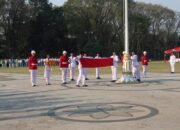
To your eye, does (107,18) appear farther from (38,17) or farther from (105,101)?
(105,101)

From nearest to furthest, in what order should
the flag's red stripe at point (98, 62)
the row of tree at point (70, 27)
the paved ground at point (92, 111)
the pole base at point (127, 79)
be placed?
the paved ground at point (92, 111), the pole base at point (127, 79), the flag's red stripe at point (98, 62), the row of tree at point (70, 27)

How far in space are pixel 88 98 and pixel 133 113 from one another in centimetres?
447

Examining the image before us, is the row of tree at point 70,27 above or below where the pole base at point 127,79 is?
above

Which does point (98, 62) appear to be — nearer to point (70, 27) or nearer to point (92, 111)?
point (92, 111)

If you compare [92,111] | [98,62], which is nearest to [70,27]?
[98,62]

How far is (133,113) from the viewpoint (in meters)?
12.1

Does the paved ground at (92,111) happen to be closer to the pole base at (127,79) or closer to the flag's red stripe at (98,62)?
the pole base at (127,79)

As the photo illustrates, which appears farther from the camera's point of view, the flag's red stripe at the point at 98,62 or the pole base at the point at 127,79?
the flag's red stripe at the point at 98,62

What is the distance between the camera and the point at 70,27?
290ft

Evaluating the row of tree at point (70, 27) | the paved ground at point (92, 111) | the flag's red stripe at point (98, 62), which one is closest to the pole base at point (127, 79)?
the flag's red stripe at point (98, 62)

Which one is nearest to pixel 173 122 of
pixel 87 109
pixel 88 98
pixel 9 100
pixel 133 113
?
pixel 133 113

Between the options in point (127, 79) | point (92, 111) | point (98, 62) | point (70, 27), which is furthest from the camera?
point (70, 27)

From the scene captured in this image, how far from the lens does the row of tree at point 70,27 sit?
81562 mm

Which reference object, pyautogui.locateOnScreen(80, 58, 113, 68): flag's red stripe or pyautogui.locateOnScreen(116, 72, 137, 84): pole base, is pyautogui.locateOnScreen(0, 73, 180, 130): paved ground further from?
pyautogui.locateOnScreen(80, 58, 113, 68): flag's red stripe
